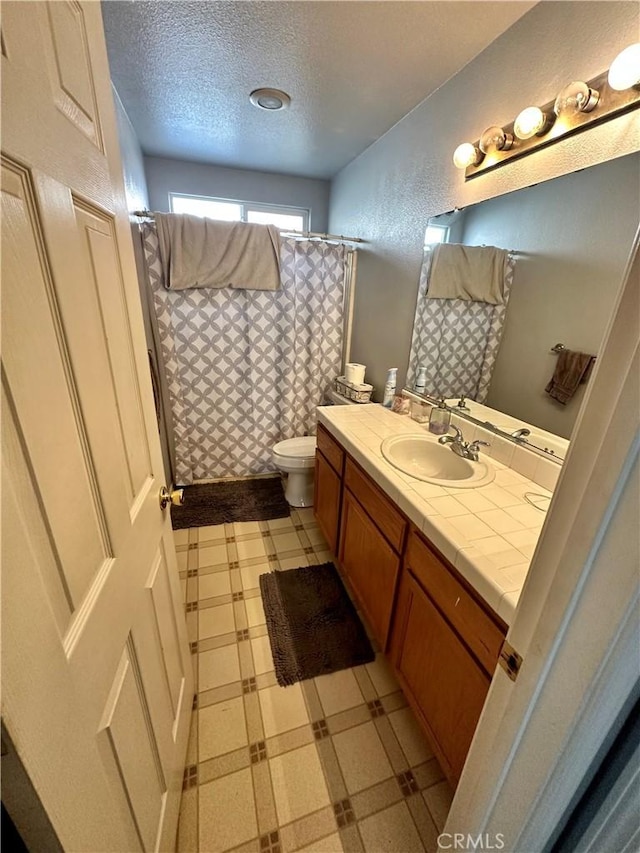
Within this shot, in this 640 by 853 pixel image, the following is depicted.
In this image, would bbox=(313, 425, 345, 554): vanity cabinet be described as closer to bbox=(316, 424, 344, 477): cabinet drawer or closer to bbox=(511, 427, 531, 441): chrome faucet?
bbox=(316, 424, 344, 477): cabinet drawer

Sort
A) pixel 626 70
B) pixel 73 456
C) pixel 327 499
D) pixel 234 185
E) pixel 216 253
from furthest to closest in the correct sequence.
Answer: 1. pixel 234 185
2. pixel 216 253
3. pixel 327 499
4. pixel 626 70
5. pixel 73 456

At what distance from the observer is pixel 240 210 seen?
2949mm

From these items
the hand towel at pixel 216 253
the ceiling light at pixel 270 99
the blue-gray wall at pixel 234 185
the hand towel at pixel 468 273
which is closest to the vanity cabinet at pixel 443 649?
the hand towel at pixel 468 273

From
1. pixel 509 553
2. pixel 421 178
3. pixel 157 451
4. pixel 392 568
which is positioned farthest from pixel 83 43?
pixel 421 178

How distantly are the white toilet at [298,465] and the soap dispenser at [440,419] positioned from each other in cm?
83

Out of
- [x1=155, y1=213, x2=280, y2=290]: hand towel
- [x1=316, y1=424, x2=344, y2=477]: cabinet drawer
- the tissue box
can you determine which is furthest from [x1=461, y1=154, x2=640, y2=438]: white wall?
[x1=155, y1=213, x2=280, y2=290]: hand towel

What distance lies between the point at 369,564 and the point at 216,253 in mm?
2119

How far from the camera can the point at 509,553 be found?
0.89m

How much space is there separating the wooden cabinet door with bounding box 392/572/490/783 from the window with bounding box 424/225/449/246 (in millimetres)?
1554

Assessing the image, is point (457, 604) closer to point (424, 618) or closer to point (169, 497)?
point (424, 618)

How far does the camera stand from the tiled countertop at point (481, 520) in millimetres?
817

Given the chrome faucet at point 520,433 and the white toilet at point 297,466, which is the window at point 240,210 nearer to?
the white toilet at point 297,466

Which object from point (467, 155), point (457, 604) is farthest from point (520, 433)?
point (467, 155)

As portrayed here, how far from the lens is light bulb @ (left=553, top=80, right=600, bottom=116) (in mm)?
976
